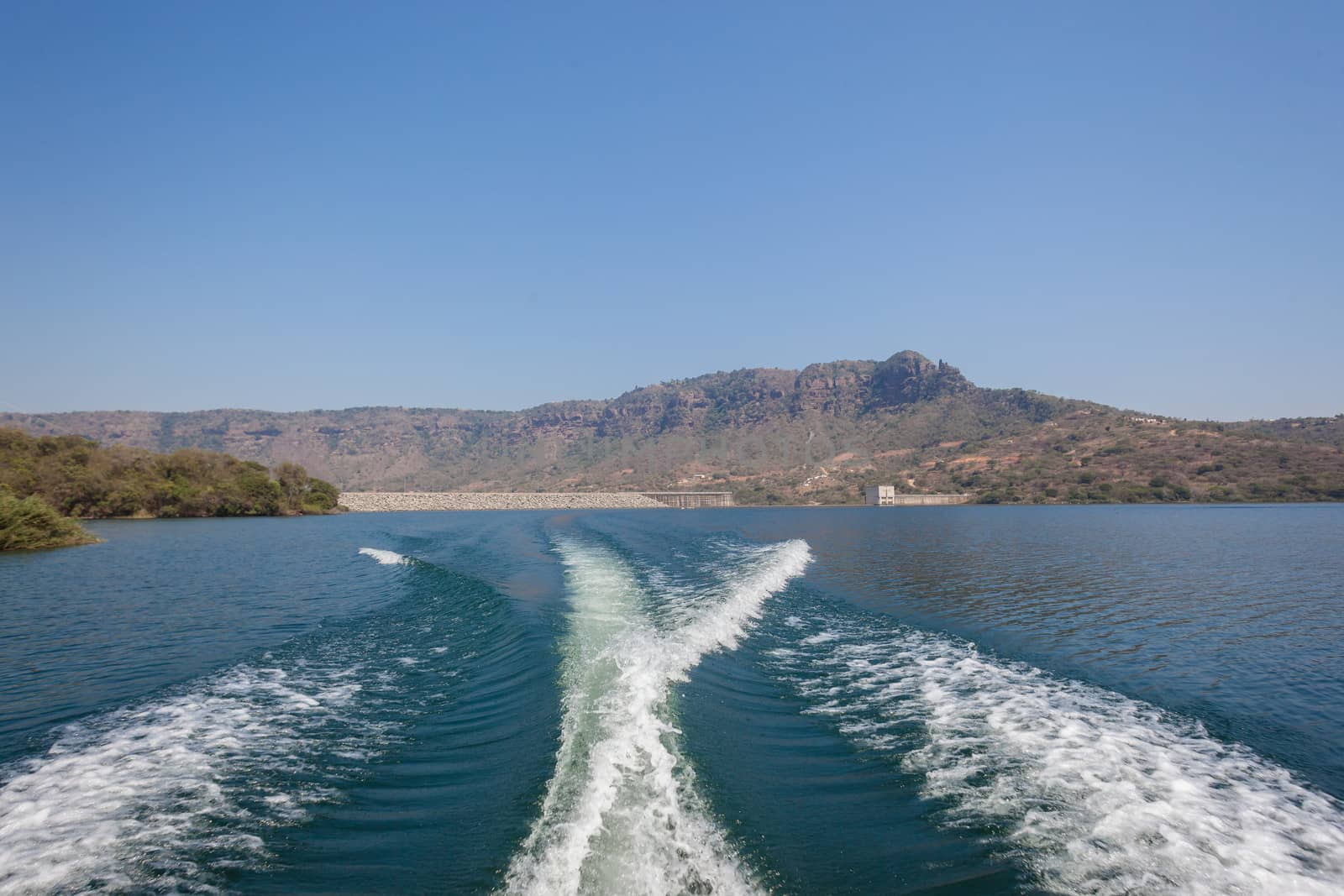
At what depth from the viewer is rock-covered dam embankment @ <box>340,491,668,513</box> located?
112213mm

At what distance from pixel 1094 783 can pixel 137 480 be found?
81732 millimetres

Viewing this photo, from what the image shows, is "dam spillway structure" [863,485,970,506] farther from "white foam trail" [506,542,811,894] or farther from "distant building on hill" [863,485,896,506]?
"white foam trail" [506,542,811,894]

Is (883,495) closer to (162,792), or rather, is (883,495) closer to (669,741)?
(669,741)

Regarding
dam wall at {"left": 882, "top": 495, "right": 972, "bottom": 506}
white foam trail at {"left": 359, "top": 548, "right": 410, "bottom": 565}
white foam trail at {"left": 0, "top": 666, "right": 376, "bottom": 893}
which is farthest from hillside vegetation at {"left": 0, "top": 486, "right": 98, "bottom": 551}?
dam wall at {"left": 882, "top": 495, "right": 972, "bottom": 506}

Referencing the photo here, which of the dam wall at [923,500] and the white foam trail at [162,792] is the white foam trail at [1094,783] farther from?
the dam wall at [923,500]

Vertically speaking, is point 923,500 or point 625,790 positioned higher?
point 625,790

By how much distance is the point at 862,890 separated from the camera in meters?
5.39

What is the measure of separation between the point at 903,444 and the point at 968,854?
601ft

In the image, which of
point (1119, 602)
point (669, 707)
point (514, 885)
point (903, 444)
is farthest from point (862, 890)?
point (903, 444)

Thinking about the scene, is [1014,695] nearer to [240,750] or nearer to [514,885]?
[514,885]

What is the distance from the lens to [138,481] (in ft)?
215

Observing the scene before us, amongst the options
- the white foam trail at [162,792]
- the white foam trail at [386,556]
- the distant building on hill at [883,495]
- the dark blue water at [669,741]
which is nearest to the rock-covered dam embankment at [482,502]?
the distant building on hill at [883,495]

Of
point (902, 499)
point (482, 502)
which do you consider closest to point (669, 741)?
point (482, 502)

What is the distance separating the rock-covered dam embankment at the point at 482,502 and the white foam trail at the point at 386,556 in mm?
75570
